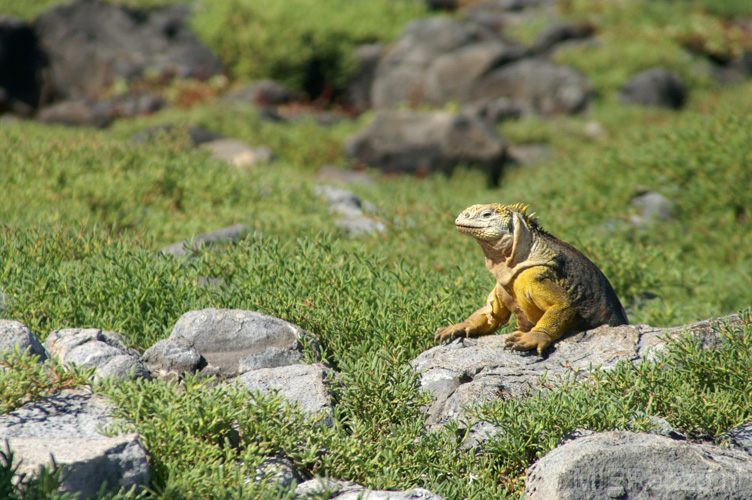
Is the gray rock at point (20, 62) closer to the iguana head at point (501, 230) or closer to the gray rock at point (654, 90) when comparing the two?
the gray rock at point (654, 90)

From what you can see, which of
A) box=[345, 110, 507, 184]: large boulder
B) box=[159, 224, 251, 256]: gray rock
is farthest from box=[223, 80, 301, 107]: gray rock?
box=[159, 224, 251, 256]: gray rock

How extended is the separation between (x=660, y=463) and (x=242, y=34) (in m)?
20.1

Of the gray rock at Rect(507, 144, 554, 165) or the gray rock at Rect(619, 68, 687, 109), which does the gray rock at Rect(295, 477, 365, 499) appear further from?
the gray rock at Rect(619, 68, 687, 109)

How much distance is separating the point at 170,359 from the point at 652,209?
7753 millimetres

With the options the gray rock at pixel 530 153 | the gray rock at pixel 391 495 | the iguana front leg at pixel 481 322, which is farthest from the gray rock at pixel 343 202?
the gray rock at pixel 530 153

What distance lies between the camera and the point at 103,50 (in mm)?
20906

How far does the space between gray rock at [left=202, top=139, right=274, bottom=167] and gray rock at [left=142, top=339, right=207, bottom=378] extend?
867 cm

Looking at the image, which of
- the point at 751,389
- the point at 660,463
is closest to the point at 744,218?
the point at 751,389

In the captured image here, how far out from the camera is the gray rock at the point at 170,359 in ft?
13.8

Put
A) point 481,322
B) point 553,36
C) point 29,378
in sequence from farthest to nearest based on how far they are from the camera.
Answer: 1. point 553,36
2. point 481,322
3. point 29,378

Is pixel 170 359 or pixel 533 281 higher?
pixel 533 281

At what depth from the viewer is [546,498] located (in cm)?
325

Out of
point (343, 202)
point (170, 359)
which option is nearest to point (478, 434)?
point (170, 359)

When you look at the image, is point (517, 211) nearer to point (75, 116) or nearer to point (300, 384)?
point (300, 384)
